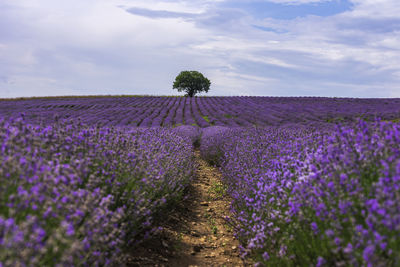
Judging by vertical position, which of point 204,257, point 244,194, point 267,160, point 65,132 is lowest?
point 204,257

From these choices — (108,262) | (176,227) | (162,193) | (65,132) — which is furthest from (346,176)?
(176,227)

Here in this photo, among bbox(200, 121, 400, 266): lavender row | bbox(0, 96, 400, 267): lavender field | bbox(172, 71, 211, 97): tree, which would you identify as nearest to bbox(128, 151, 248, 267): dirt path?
bbox(0, 96, 400, 267): lavender field

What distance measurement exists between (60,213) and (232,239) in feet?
8.65

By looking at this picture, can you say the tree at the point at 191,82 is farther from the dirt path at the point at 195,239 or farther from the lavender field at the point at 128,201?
the lavender field at the point at 128,201

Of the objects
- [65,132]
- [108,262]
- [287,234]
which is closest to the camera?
[108,262]

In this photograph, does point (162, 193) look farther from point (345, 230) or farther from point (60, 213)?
point (345, 230)

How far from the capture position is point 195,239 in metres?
4.01

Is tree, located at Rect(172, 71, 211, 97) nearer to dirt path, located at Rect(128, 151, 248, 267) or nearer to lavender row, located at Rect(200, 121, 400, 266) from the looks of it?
dirt path, located at Rect(128, 151, 248, 267)

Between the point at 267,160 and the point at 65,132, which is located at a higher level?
the point at 65,132

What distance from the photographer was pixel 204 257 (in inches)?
139

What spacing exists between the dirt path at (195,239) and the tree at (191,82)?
34345 millimetres

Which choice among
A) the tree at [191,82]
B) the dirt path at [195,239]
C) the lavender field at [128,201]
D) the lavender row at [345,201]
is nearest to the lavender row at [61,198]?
the lavender field at [128,201]

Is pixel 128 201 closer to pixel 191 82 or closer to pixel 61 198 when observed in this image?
pixel 61 198

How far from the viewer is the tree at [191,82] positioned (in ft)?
129
